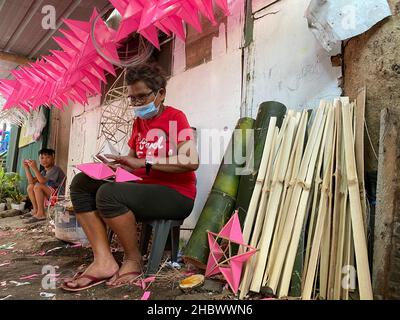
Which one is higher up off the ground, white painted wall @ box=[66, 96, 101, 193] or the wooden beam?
the wooden beam

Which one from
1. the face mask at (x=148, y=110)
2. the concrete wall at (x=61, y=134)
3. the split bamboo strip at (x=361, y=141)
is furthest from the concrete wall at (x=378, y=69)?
the concrete wall at (x=61, y=134)

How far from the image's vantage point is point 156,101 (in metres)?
2.04

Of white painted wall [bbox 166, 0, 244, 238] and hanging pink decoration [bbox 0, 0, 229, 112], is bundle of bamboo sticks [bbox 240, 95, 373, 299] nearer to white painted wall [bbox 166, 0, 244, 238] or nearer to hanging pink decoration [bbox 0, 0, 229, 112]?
white painted wall [bbox 166, 0, 244, 238]

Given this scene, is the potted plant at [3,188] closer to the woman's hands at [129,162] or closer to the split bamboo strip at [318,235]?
the woman's hands at [129,162]

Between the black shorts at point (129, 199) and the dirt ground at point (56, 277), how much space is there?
0.38 meters

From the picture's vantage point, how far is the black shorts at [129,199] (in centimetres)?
169

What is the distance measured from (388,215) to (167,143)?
4.07 feet

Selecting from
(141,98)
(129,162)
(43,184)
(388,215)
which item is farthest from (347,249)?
(43,184)

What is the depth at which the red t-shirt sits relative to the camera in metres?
1.91

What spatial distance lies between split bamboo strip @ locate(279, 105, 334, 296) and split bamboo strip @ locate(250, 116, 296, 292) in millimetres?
112

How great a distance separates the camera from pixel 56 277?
1932 mm

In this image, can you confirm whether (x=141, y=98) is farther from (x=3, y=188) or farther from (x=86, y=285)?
(x=3, y=188)

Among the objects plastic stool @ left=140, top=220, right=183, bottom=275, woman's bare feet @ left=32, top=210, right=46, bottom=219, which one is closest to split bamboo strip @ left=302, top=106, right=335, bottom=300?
plastic stool @ left=140, top=220, right=183, bottom=275
